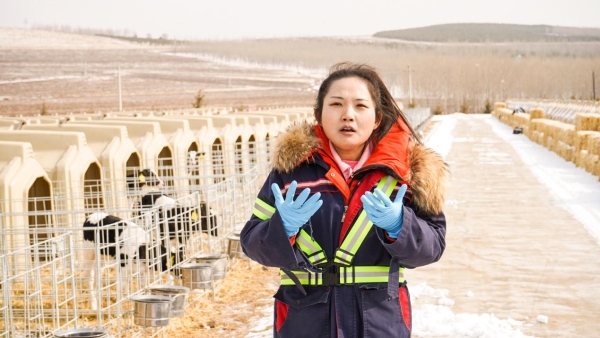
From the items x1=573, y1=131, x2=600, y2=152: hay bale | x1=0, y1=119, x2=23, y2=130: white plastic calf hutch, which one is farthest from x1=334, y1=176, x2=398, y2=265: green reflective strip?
x1=573, y1=131, x2=600, y2=152: hay bale

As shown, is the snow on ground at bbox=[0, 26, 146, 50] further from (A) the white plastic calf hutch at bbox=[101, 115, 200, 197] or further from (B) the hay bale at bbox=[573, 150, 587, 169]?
(A) the white plastic calf hutch at bbox=[101, 115, 200, 197]

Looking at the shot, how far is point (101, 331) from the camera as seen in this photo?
6246 millimetres

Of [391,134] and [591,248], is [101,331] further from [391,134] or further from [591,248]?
[591,248]

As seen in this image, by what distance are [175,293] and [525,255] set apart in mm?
5451

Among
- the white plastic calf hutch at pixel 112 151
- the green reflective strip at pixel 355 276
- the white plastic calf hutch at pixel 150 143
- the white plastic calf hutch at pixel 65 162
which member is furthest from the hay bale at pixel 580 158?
the green reflective strip at pixel 355 276

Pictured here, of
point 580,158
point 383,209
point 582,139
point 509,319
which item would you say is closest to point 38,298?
point 509,319

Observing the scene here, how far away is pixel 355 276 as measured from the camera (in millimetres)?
3270

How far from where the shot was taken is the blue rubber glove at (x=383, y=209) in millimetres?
3031

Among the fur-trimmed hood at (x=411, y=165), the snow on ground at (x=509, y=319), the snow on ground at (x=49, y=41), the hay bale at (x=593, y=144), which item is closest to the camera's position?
the fur-trimmed hood at (x=411, y=165)

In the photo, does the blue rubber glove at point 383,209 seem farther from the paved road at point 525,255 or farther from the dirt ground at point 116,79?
the dirt ground at point 116,79

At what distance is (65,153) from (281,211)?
908 cm

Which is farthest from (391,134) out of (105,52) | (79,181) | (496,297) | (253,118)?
(105,52)

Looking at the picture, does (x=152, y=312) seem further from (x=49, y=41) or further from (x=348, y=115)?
(x=49, y=41)

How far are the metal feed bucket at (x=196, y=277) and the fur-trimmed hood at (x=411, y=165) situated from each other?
5.15 m
